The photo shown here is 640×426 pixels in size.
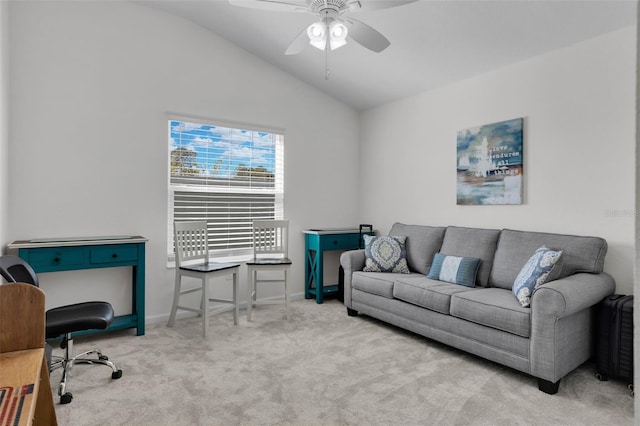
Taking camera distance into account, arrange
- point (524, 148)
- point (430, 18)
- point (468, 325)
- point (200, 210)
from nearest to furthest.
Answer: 1. point (468, 325)
2. point (430, 18)
3. point (524, 148)
4. point (200, 210)

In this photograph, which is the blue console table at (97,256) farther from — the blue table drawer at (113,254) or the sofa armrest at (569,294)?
the sofa armrest at (569,294)

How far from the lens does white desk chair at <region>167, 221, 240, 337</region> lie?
3.37 meters

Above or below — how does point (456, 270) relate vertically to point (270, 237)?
below

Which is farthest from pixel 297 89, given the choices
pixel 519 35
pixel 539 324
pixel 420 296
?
pixel 539 324

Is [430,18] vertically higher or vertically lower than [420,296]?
higher

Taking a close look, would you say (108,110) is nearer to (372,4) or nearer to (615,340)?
(372,4)

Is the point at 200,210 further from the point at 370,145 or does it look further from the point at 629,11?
the point at 629,11

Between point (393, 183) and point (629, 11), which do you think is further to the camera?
point (393, 183)

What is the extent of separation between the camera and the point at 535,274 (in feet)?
8.57

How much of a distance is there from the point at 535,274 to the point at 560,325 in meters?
0.39

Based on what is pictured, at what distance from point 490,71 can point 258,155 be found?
2599 millimetres

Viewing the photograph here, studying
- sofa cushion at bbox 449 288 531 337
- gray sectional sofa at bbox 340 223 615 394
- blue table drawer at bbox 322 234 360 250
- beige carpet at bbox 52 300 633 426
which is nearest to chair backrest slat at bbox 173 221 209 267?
beige carpet at bbox 52 300 633 426

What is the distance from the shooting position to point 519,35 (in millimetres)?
3012

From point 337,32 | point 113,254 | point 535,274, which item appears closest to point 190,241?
point 113,254
